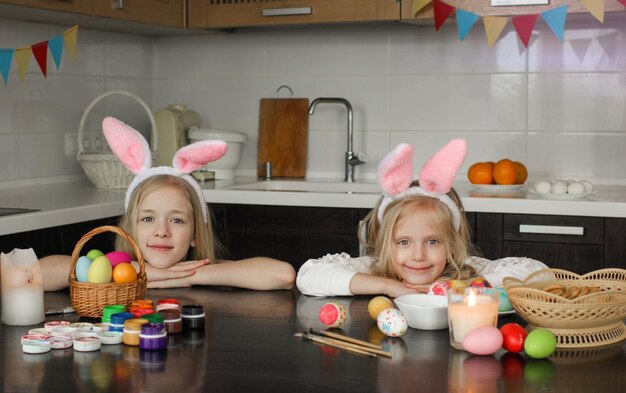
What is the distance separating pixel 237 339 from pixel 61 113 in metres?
2.35

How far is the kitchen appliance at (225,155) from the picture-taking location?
391 cm

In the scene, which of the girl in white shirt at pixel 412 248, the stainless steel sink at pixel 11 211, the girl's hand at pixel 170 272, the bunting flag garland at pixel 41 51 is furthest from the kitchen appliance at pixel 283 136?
the girl's hand at pixel 170 272

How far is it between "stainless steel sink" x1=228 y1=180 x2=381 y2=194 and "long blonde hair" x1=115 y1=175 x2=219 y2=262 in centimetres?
138

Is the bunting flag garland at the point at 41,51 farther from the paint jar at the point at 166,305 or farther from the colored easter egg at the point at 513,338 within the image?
the colored easter egg at the point at 513,338

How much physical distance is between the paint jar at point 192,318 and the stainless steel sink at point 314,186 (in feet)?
6.77

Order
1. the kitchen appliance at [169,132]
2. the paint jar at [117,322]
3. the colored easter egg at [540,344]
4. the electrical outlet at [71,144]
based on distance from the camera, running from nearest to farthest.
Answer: the colored easter egg at [540,344] → the paint jar at [117,322] → the electrical outlet at [71,144] → the kitchen appliance at [169,132]

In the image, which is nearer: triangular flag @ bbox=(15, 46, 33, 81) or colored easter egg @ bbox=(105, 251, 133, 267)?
colored easter egg @ bbox=(105, 251, 133, 267)

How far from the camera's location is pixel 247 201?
139 inches

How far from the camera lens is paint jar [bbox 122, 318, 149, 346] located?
1598 millimetres

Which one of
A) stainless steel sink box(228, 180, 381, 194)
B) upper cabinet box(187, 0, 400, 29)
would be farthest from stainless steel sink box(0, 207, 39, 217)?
upper cabinet box(187, 0, 400, 29)

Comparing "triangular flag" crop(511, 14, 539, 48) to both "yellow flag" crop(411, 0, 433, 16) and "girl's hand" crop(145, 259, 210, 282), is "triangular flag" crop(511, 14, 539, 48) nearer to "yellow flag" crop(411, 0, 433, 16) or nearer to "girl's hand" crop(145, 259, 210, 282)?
"yellow flag" crop(411, 0, 433, 16)

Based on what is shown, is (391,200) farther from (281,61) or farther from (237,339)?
(281,61)

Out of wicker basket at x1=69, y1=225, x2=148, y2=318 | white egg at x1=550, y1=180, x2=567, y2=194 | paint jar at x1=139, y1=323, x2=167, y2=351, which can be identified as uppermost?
white egg at x1=550, y1=180, x2=567, y2=194

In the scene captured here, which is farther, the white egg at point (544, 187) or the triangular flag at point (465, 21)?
the triangular flag at point (465, 21)
